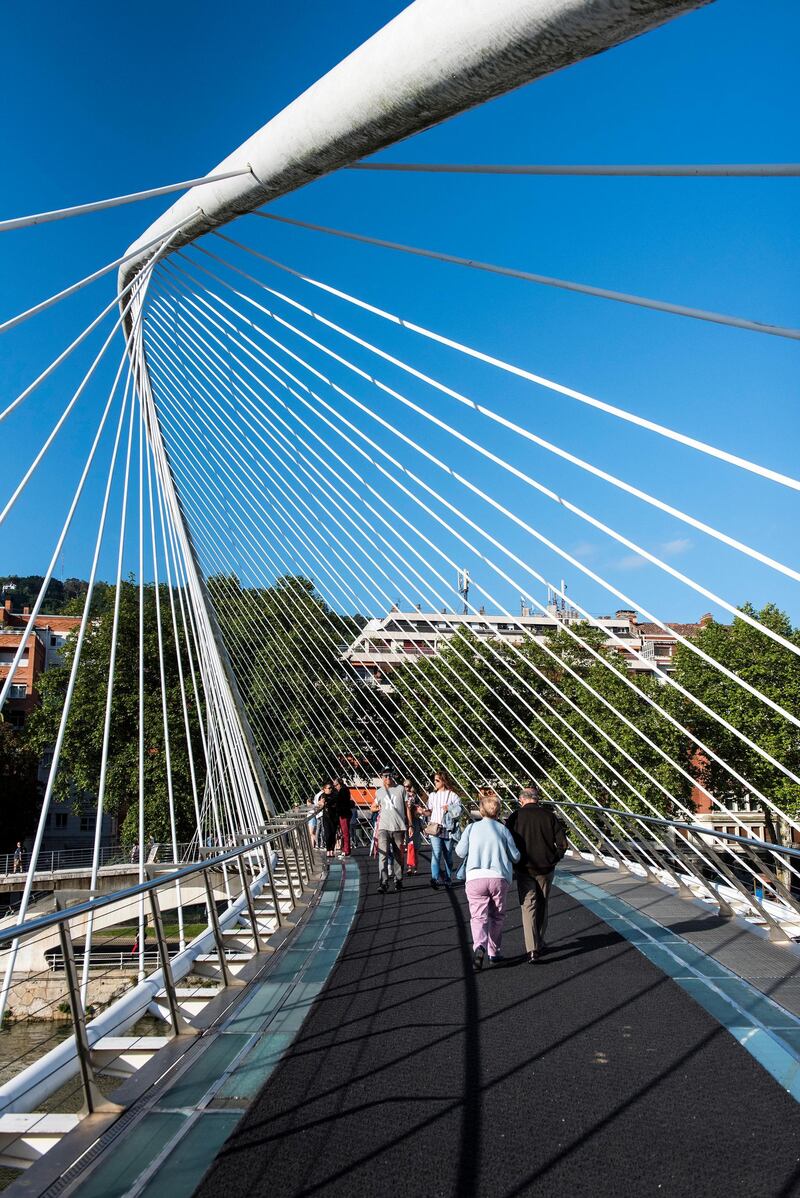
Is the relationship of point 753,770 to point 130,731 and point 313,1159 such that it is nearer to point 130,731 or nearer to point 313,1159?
point 130,731

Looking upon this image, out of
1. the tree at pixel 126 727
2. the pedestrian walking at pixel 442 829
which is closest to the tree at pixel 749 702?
the tree at pixel 126 727

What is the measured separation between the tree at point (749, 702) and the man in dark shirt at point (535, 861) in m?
22.8

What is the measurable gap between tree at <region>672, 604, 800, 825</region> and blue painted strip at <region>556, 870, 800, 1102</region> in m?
22.5

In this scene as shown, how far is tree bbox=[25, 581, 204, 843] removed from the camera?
107 feet

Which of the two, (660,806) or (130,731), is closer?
(660,806)

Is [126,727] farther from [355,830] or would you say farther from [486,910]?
[486,910]

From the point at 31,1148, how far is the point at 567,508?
5989 millimetres

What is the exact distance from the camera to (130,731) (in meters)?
35.1

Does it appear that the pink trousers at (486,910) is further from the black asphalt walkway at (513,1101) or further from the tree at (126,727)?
the tree at (126,727)

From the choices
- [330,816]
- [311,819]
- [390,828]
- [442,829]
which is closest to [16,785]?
[330,816]

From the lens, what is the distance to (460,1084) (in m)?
3.88

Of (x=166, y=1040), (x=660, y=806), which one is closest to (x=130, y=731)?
(x=660, y=806)

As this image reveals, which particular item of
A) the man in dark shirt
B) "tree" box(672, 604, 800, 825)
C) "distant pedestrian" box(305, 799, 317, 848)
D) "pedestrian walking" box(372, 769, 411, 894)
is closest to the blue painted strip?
the man in dark shirt

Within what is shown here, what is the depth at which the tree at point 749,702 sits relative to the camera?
3045 cm
